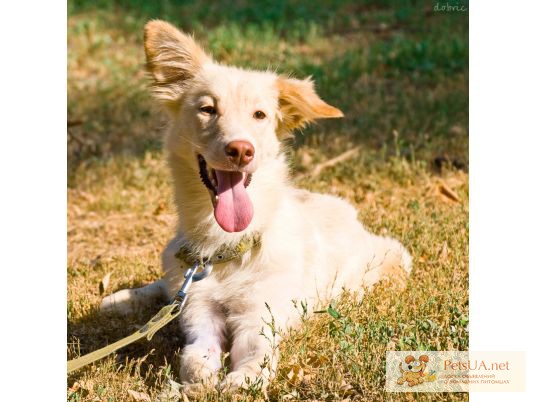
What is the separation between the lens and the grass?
447 centimetres

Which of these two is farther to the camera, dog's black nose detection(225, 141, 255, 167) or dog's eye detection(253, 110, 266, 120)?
dog's eye detection(253, 110, 266, 120)

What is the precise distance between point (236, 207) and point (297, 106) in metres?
0.87

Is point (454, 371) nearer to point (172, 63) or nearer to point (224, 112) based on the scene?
point (224, 112)

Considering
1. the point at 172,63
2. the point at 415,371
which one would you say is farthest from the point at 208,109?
the point at 415,371

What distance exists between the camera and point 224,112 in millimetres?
4707

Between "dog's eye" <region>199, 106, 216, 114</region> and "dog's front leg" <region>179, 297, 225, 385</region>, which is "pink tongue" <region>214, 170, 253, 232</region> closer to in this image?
"dog's eye" <region>199, 106, 216, 114</region>

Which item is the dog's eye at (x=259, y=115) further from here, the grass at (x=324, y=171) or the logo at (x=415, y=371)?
the logo at (x=415, y=371)

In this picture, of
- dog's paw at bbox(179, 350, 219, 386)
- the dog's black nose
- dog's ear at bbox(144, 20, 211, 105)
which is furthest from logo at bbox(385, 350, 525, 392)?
dog's ear at bbox(144, 20, 211, 105)

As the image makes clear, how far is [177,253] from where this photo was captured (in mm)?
4957

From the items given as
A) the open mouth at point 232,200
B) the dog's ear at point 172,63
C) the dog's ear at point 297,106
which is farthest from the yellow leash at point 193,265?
the dog's ear at point 172,63

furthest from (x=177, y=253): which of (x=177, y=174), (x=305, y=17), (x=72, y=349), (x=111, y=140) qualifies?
(x=305, y=17)

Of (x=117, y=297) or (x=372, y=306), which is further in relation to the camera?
(x=117, y=297)
